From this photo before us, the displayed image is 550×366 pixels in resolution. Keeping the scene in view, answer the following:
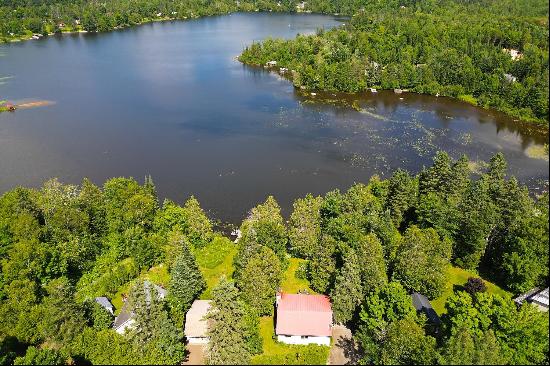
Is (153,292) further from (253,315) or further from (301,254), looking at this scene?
(301,254)

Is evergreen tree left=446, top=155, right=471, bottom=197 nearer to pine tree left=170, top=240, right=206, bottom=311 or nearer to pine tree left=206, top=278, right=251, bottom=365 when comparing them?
pine tree left=170, top=240, right=206, bottom=311

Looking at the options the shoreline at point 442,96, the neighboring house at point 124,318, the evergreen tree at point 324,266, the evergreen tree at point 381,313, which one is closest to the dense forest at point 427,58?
the shoreline at point 442,96

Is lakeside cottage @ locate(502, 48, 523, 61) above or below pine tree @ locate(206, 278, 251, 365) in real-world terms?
above

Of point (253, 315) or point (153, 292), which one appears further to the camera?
point (253, 315)

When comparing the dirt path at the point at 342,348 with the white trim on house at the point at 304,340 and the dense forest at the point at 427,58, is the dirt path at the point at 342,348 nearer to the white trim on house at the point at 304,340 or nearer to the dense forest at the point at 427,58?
the white trim on house at the point at 304,340

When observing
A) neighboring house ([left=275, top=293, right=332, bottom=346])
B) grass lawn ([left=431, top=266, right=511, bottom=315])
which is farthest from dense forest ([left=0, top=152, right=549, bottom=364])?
neighboring house ([left=275, top=293, right=332, bottom=346])

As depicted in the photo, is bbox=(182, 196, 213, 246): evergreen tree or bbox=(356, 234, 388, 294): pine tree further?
bbox=(182, 196, 213, 246): evergreen tree

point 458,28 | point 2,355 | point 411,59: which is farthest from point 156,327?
point 458,28
